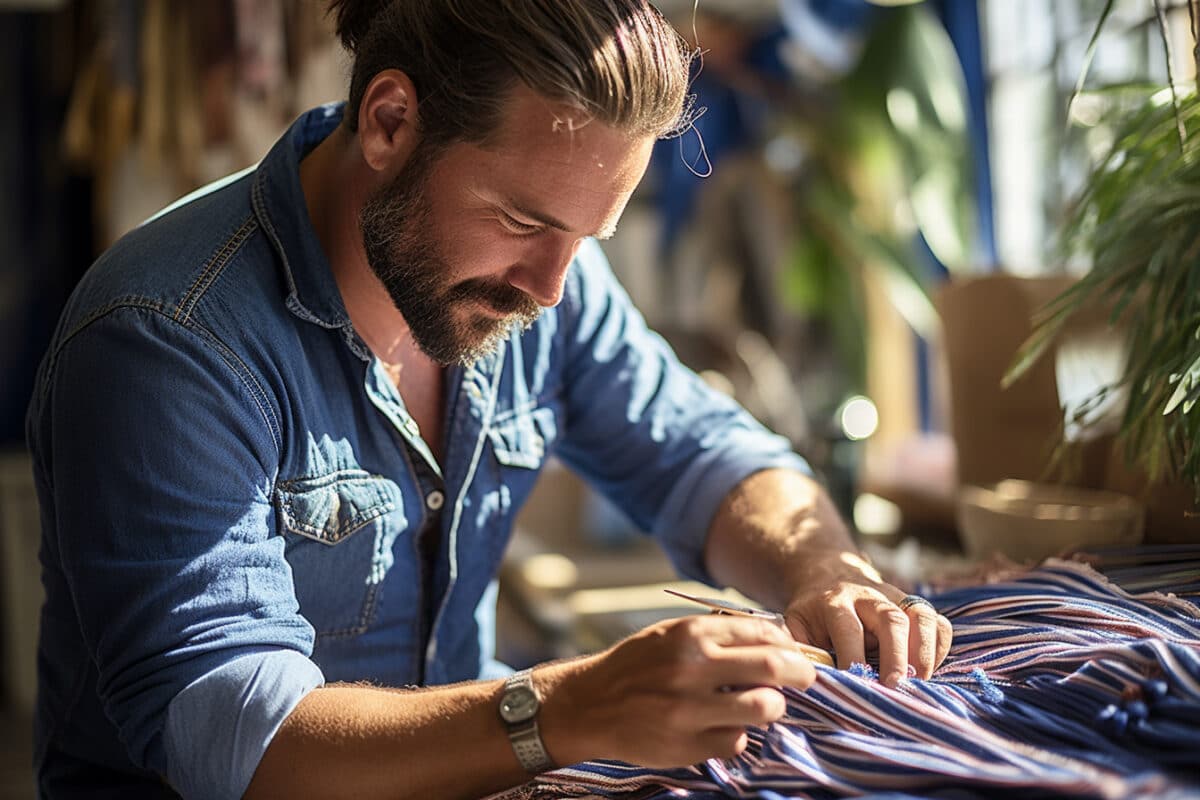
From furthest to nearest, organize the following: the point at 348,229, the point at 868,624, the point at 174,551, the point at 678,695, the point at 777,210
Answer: the point at 777,210 < the point at 348,229 < the point at 868,624 < the point at 174,551 < the point at 678,695

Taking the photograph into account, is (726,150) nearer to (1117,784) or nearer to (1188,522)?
(1188,522)

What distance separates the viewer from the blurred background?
7.09 ft

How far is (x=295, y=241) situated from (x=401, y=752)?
22.0 inches

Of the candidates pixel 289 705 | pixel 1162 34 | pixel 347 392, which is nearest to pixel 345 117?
pixel 347 392

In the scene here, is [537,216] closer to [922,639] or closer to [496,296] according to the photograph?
[496,296]

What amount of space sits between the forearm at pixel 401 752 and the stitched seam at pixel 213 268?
38 centimetres

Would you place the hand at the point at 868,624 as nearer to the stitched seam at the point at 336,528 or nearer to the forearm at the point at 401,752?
the forearm at the point at 401,752

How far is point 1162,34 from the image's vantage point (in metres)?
1.06

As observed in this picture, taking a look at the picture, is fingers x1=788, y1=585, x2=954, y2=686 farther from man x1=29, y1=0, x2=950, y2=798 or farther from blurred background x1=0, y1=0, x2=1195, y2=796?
blurred background x1=0, y1=0, x2=1195, y2=796

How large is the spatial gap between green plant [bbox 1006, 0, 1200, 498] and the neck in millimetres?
702

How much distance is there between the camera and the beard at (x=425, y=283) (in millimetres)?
1179

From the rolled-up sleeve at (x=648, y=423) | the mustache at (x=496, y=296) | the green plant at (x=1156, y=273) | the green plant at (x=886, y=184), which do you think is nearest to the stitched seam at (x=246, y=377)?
the mustache at (x=496, y=296)

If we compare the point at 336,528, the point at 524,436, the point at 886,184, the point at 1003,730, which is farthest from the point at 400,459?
the point at 886,184

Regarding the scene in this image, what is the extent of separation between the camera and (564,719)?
865 millimetres
